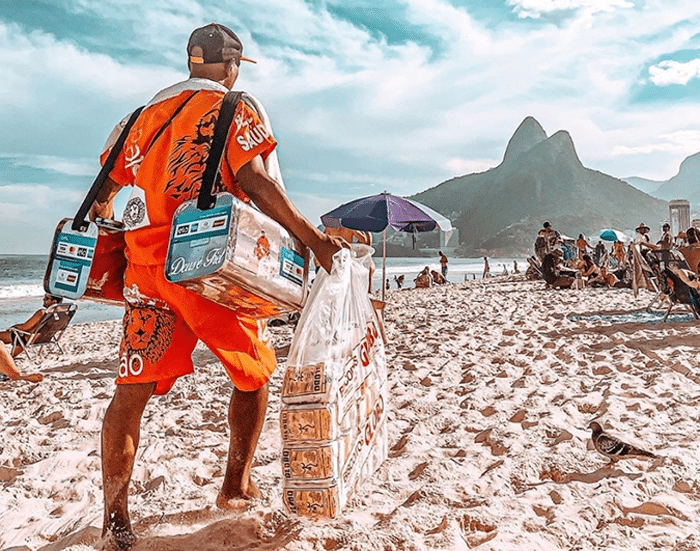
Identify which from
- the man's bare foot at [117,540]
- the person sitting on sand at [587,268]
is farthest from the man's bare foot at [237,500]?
the person sitting on sand at [587,268]

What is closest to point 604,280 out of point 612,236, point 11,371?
point 612,236

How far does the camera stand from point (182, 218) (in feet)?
4.65

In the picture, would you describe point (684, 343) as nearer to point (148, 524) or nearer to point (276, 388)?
point (276, 388)

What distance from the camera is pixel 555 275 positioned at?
1313 centimetres

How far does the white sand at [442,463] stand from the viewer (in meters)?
1.74

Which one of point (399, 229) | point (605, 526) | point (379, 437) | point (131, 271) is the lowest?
point (605, 526)

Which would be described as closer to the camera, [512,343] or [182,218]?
[182,218]

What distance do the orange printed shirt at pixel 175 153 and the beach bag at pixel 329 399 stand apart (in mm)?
409

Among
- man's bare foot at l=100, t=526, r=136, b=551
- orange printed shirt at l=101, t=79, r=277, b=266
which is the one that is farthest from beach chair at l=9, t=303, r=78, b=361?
orange printed shirt at l=101, t=79, r=277, b=266

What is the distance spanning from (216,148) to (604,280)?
42.9 ft

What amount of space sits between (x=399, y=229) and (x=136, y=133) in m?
7.30

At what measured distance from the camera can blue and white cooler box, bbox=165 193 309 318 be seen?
134cm

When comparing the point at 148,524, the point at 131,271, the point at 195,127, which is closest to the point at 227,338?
the point at 131,271

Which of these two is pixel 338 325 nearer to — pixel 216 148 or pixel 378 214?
pixel 216 148
